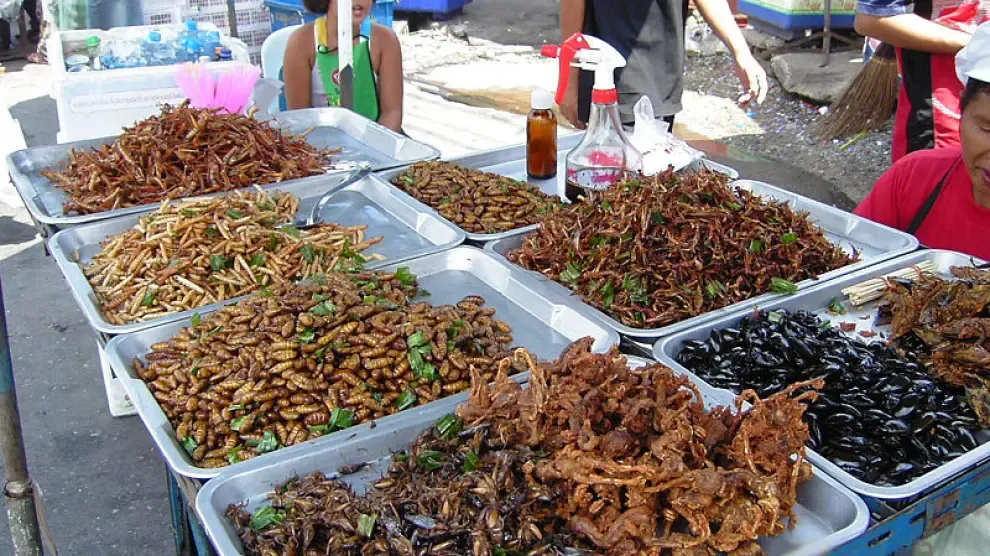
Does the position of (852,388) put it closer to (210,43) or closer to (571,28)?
(571,28)

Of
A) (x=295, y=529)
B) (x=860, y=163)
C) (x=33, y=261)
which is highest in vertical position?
(x=295, y=529)

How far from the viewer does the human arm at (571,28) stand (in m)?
4.14

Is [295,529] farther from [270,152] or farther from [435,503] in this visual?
[270,152]

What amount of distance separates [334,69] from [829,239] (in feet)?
10.1

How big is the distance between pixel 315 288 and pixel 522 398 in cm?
81

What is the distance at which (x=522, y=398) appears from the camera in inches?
68.6

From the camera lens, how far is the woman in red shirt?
2.58 meters

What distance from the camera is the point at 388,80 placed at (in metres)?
5.09

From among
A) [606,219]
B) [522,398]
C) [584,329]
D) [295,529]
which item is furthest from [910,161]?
[295,529]

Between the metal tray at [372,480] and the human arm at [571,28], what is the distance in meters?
2.56

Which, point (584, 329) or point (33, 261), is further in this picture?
point (33, 261)

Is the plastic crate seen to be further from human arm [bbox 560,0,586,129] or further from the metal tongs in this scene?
the metal tongs

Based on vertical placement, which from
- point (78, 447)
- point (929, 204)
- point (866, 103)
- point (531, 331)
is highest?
point (929, 204)

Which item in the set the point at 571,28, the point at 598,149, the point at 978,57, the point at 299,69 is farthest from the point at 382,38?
the point at 978,57
